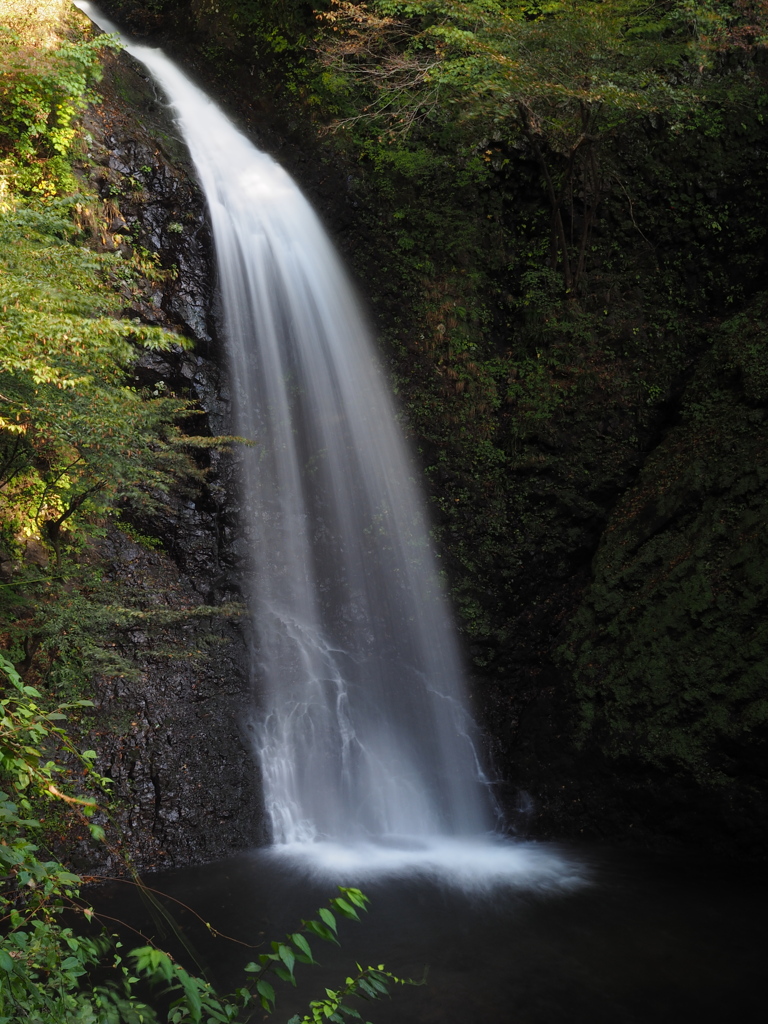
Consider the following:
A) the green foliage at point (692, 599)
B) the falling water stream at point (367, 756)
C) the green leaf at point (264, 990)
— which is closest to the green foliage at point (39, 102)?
the falling water stream at point (367, 756)

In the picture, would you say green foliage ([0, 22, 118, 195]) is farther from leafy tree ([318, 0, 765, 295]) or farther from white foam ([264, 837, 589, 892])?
white foam ([264, 837, 589, 892])

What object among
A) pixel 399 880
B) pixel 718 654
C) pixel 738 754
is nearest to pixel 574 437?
pixel 718 654

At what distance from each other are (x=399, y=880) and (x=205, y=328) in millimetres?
7168

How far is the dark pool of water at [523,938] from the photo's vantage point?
4.55m

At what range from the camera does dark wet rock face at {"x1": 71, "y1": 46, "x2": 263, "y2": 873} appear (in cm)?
671

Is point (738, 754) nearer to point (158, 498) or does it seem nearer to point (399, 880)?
point (399, 880)

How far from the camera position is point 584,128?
9000 millimetres

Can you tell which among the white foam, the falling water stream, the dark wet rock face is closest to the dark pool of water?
the falling water stream

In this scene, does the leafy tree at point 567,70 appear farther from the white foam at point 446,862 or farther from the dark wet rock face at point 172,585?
the white foam at point 446,862

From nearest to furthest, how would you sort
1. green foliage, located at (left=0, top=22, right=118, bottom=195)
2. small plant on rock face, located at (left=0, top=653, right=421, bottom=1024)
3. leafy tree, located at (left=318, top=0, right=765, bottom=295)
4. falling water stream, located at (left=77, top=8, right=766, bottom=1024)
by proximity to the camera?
small plant on rock face, located at (left=0, top=653, right=421, bottom=1024) < falling water stream, located at (left=77, top=8, right=766, bottom=1024) < green foliage, located at (left=0, top=22, right=118, bottom=195) < leafy tree, located at (left=318, top=0, right=765, bottom=295)

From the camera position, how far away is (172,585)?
26.8 feet

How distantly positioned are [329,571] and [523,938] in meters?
4.91

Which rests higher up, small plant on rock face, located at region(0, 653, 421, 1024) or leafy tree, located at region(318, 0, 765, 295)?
leafy tree, located at region(318, 0, 765, 295)

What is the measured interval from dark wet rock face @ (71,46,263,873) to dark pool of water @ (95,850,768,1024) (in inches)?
23.8
